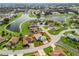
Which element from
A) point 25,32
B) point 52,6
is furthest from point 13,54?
point 52,6

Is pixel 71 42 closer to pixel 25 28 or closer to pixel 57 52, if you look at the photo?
pixel 57 52

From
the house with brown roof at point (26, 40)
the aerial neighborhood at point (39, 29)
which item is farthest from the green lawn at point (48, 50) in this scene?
the house with brown roof at point (26, 40)

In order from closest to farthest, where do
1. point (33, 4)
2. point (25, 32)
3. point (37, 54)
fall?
point (37, 54)
point (25, 32)
point (33, 4)

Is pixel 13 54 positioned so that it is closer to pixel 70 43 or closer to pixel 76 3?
pixel 70 43

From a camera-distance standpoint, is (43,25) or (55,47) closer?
(55,47)

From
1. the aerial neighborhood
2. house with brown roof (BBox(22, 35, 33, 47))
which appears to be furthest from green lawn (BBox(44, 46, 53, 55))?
house with brown roof (BBox(22, 35, 33, 47))

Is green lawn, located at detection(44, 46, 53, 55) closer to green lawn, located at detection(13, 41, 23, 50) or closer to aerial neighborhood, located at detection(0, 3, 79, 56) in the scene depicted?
aerial neighborhood, located at detection(0, 3, 79, 56)

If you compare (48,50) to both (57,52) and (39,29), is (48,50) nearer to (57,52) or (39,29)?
(57,52)

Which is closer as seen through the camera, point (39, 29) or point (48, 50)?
point (48, 50)

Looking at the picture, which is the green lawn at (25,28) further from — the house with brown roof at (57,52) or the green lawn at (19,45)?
the house with brown roof at (57,52)

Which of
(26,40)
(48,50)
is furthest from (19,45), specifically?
(48,50)

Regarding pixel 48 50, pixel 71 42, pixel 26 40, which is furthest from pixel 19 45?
pixel 71 42
